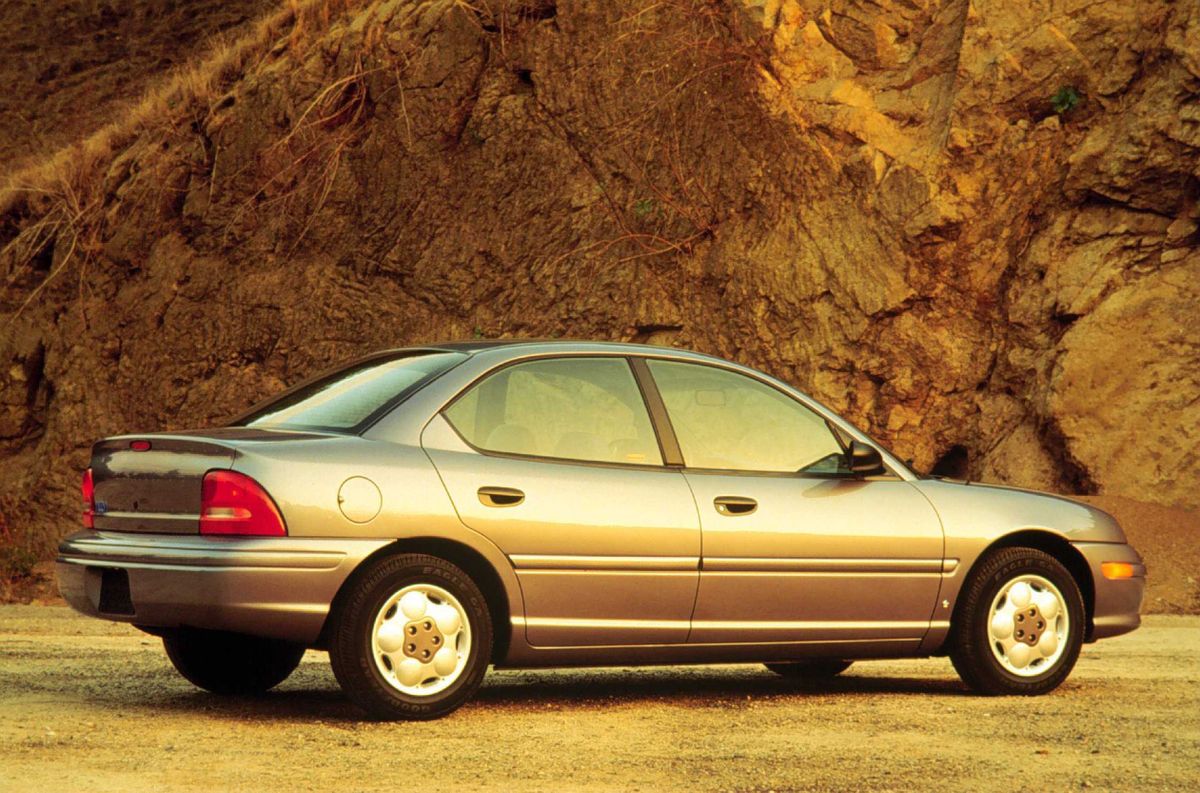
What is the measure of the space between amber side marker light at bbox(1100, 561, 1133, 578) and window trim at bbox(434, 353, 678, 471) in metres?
2.46

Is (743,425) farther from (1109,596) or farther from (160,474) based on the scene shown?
(160,474)

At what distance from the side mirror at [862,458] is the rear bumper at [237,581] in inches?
93.1

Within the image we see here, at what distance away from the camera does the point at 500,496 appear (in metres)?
6.93

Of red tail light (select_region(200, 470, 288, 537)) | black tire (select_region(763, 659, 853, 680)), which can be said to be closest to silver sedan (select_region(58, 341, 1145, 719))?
red tail light (select_region(200, 470, 288, 537))

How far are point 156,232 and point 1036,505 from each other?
16262 millimetres

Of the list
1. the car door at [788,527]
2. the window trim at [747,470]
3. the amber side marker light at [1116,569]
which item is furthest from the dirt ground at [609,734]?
the window trim at [747,470]

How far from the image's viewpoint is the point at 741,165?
18906 mm

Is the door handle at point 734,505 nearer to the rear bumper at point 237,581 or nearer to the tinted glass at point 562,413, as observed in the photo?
the tinted glass at point 562,413

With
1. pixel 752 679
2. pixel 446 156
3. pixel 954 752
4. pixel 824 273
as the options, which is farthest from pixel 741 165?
pixel 954 752

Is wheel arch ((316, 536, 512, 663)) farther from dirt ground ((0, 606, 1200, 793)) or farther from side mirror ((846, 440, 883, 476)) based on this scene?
side mirror ((846, 440, 883, 476))

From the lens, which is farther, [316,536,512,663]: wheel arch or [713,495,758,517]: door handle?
[713,495,758,517]: door handle

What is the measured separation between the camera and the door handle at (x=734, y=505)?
293 inches

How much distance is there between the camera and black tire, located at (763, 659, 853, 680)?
9156 mm

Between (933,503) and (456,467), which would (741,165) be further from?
(456,467)
